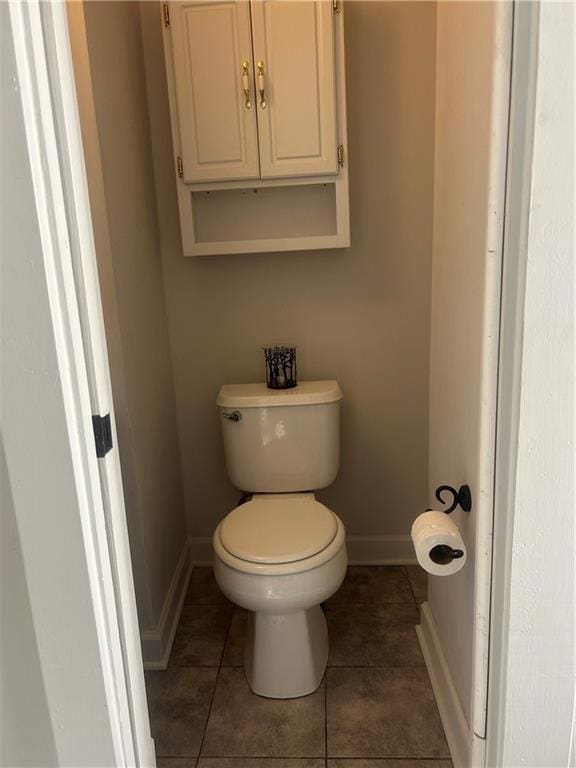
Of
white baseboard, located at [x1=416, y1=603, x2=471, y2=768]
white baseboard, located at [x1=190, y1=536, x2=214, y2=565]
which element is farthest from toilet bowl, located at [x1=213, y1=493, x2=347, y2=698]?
white baseboard, located at [x1=190, y1=536, x2=214, y2=565]

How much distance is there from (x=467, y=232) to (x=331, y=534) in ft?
2.95

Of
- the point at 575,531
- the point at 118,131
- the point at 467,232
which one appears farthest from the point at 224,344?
the point at 575,531

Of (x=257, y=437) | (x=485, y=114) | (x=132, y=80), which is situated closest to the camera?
Answer: (x=485, y=114)

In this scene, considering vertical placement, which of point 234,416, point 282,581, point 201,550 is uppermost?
point 234,416

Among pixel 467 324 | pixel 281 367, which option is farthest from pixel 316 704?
pixel 467 324

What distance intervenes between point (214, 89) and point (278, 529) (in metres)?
1.32

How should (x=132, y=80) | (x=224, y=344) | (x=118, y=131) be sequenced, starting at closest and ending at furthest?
(x=118, y=131) → (x=132, y=80) → (x=224, y=344)

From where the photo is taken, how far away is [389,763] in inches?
57.1

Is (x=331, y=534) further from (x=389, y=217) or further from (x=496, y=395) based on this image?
(x=389, y=217)

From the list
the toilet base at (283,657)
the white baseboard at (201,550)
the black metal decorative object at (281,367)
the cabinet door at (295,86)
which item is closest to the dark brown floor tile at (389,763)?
the toilet base at (283,657)

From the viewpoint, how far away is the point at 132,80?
179cm

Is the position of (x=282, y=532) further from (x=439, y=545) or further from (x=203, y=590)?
(x=203, y=590)

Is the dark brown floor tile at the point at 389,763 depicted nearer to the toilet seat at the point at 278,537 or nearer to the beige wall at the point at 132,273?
the toilet seat at the point at 278,537

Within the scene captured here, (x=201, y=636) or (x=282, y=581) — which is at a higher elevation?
(x=282, y=581)
